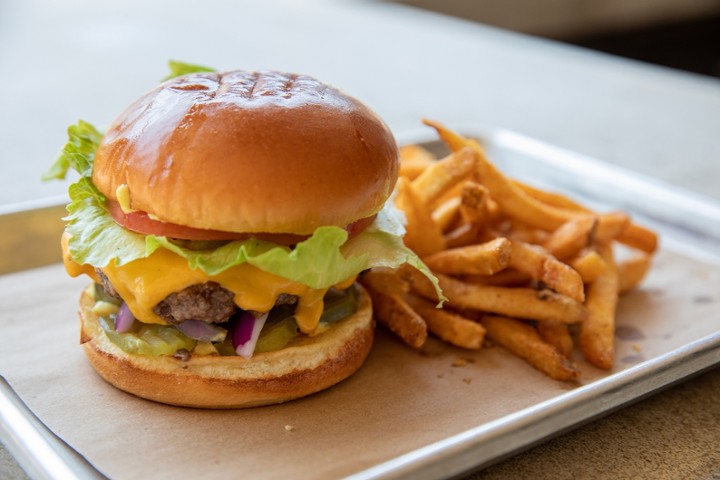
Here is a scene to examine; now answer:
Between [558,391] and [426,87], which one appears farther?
[426,87]

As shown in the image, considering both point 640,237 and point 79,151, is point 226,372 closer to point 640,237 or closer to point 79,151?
point 79,151

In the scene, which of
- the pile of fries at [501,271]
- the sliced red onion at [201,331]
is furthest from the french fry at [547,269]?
the sliced red onion at [201,331]

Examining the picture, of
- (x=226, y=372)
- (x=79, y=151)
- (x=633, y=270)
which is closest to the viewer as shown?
(x=226, y=372)

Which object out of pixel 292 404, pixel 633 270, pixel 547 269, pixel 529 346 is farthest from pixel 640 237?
pixel 292 404

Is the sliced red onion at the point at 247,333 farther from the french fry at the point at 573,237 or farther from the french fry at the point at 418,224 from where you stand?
the french fry at the point at 573,237

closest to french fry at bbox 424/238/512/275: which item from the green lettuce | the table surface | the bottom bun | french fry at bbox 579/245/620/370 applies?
the green lettuce

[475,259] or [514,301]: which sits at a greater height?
[475,259]

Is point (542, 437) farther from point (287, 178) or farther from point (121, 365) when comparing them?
point (121, 365)

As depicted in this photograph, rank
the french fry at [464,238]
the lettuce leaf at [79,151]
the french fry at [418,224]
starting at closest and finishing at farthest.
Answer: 1. the lettuce leaf at [79,151]
2. the french fry at [418,224]
3. the french fry at [464,238]
